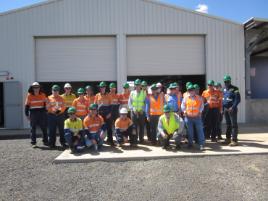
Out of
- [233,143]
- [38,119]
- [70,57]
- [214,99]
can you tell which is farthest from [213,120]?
[70,57]

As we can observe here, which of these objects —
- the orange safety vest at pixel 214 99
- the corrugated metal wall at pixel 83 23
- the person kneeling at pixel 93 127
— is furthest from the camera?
the corrugated metal wall at pixel 83 23

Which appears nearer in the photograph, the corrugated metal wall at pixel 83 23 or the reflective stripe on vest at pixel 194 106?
the reflective stripe on vest at pixel 194 106

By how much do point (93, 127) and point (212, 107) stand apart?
11.4 ft

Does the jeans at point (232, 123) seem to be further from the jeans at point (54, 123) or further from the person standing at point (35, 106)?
the person standing at point (35, 106)

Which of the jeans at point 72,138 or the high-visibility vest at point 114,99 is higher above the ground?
the high-visibility vest at point 114,99

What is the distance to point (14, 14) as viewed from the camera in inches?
505

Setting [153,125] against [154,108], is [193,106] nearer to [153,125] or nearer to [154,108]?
[154,108]

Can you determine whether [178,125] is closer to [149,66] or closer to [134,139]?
[134,139]

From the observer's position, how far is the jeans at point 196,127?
7.34 meters

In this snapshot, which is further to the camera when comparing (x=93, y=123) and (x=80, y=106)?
(x=80, y=106)

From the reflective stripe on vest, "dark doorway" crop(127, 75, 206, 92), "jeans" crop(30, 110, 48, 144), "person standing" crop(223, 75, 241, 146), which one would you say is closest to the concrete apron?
"person standing" crop(223, 75, 241, 146)

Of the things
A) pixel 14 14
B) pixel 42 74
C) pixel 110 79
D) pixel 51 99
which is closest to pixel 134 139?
pixel 51 99

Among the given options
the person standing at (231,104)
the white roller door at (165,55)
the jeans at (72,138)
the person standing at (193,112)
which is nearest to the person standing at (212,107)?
the person standing at (231,104)

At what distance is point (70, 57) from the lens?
13.2 meters
